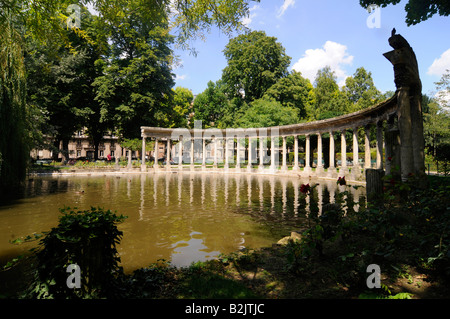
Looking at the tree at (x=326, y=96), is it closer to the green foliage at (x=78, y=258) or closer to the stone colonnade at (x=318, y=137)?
the stone colonnade at (x=318, y=137)

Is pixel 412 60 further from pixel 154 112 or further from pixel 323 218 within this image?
pixel 154 112

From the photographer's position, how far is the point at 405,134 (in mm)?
9961

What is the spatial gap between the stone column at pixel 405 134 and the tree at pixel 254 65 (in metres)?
39.7

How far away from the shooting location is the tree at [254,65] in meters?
47.2

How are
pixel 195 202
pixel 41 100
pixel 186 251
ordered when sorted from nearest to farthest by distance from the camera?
pixel 186 251
pixel 195 202
pixel 41 100

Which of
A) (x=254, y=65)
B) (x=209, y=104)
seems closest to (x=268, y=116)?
(x=254, y=65)

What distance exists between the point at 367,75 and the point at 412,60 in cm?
5415

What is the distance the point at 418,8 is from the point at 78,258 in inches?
707

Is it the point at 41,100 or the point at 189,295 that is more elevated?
the point at 41,100

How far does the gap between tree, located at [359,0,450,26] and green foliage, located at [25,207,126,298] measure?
1650 centimetres

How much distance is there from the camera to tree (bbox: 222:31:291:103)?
47.2m

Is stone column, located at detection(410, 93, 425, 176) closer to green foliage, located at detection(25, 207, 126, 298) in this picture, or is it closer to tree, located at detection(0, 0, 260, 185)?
tree, located at detection(0, 0, 260, 185)
